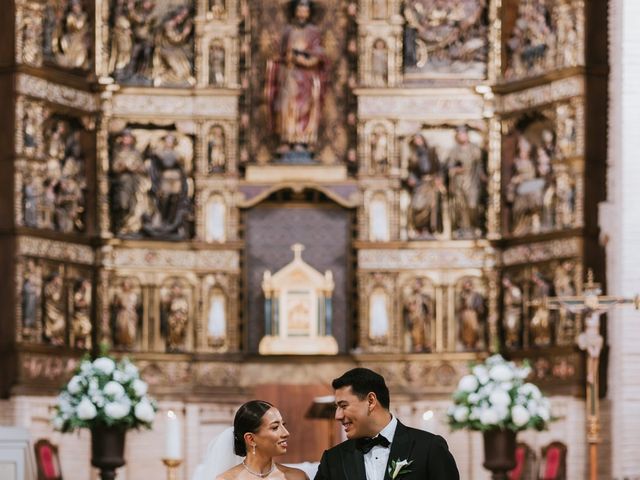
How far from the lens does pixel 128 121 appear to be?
2664 cm

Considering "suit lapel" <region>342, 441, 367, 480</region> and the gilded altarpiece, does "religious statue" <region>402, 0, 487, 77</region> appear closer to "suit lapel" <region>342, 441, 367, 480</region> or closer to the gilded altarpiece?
the gilded altarpiece

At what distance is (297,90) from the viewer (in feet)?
87.1

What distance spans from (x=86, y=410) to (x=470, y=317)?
8.57 metres

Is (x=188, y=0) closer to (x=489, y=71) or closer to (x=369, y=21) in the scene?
(x=369, y=21)

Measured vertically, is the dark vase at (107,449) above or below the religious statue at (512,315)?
below

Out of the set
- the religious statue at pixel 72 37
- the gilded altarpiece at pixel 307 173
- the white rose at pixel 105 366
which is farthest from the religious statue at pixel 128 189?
the white rose at pixel 105 366

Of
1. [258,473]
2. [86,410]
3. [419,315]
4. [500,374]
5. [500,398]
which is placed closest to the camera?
[258,473]

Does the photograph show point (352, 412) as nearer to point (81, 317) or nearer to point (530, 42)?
point (81, 317)

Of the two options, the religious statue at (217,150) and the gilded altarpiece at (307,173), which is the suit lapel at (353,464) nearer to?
the gilded altarpiece at (307,173)

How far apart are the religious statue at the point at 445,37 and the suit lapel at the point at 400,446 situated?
18.4 meters

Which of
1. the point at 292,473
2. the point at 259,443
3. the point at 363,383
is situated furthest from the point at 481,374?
the point at 363,383

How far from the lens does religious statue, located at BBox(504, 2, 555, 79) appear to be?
1016 inches

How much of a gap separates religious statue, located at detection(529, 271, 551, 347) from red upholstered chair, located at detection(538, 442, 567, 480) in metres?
1.59

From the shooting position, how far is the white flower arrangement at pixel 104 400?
19.5m
